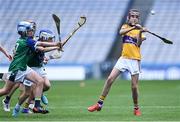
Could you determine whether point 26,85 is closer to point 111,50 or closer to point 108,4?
point 111,50

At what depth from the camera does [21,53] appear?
14.0 meters

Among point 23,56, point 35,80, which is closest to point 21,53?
point 23,56

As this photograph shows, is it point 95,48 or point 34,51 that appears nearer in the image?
point 34,51

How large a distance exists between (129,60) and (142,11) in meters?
25.1

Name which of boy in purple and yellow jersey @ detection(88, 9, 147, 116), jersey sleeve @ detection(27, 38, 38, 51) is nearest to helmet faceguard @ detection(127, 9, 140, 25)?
boy in purple and yellow jersey @ detection(88, 9, 147, 116)

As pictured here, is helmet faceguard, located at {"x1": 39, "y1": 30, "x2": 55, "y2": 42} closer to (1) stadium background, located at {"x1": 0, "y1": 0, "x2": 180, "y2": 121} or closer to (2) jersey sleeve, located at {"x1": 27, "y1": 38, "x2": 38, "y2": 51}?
(2) jersey sleeve, located at {"x1": 27, "y1": 38, "x2": 38, "y2": 51}

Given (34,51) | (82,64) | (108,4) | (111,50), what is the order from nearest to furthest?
1. (34,51)
2. (82,64)
3. (111,50)
4. (108,4)

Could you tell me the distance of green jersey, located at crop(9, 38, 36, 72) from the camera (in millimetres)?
13953

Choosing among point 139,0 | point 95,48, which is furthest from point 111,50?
point 139,0

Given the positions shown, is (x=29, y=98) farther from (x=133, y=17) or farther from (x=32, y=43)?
(x=133, y=17)

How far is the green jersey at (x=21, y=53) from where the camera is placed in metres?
14.0

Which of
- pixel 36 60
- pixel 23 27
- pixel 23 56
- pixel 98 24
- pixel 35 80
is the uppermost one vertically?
pixel 23 27

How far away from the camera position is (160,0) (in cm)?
4091

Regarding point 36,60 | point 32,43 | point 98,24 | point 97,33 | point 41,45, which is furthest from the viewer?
point 98,24
